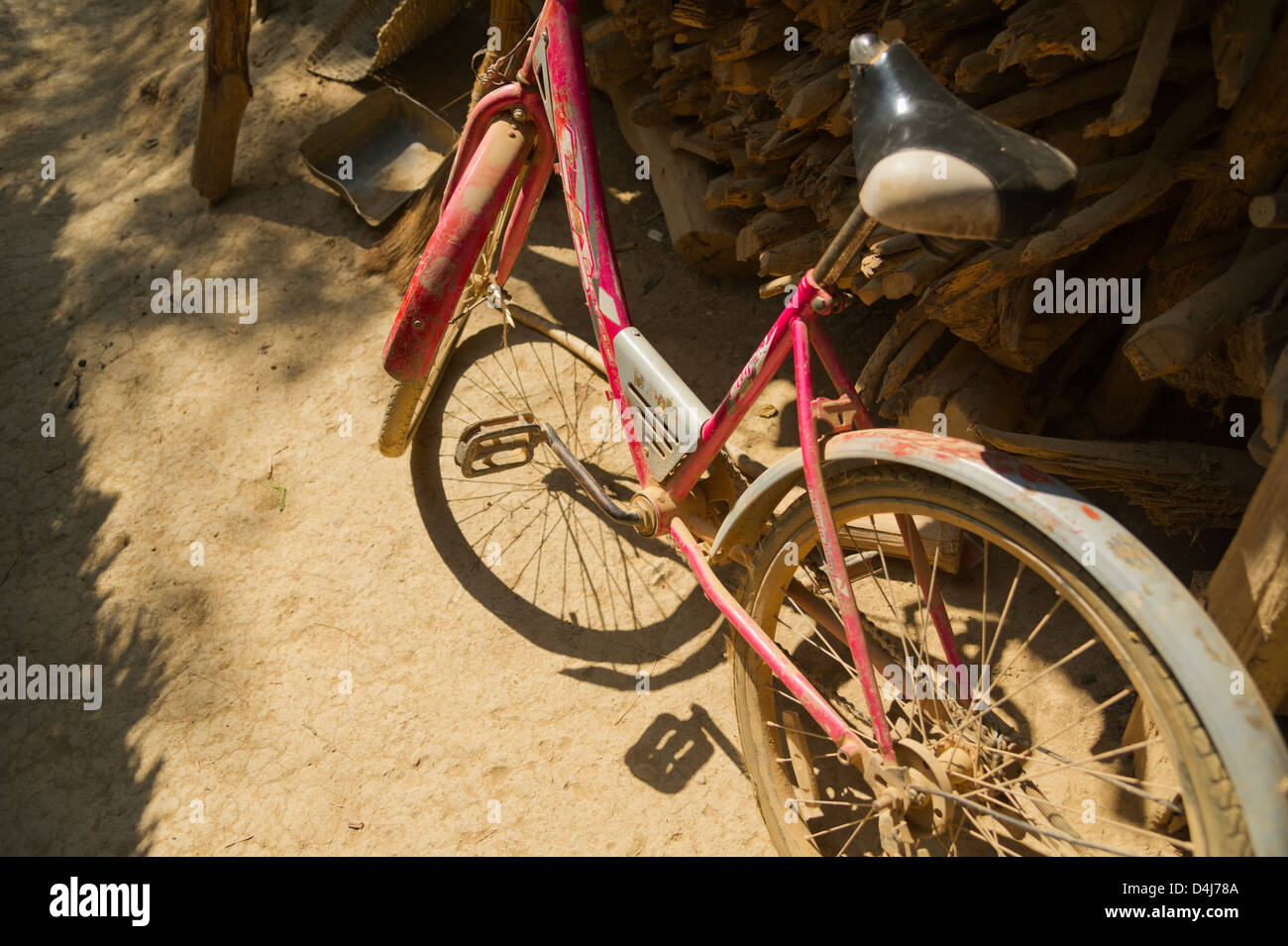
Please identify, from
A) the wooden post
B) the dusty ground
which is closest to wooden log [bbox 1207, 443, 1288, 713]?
the dusty ground

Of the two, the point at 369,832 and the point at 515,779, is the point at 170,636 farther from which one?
the point at 515,779

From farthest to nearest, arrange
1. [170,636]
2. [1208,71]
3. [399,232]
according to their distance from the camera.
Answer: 1. [399,232]
2. [170,636]
3. [1208,71]

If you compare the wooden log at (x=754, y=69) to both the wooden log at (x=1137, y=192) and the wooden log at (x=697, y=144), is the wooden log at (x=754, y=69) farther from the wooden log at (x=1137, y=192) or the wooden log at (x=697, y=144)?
A: the wooden log at (x=1137, y=192)

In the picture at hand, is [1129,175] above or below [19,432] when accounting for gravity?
above

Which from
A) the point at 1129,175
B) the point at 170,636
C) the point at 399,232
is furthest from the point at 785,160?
the point at 170,636

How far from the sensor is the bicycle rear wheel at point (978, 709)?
60.1 inches

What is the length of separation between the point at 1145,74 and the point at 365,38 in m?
3.99

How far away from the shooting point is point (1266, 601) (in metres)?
1.73

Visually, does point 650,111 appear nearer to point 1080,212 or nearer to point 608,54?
point 608,54

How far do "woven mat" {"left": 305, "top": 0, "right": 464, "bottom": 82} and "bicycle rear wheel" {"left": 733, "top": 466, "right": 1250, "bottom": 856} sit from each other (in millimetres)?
3303

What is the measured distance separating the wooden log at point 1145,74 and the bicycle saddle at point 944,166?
39 cm

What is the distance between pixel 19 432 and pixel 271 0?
292 centimetres

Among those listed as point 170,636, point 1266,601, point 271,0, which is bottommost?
point 170,636

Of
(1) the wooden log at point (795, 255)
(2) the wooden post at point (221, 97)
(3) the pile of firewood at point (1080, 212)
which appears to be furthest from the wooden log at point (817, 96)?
(2) the wooden post at point (221, 97)
